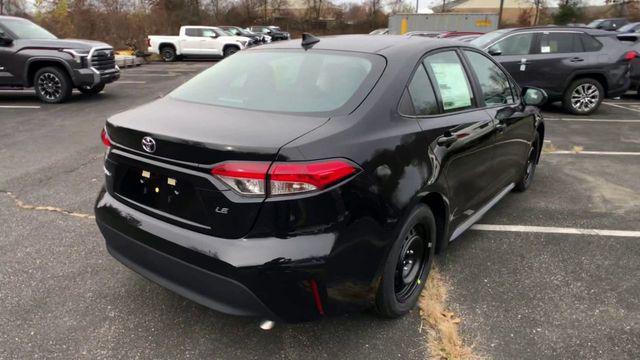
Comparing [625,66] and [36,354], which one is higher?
[625,66]

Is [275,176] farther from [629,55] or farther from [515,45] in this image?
[629,55]

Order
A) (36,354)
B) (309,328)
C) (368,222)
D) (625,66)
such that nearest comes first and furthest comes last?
(368,222) < (36,354) < (309,328) < (625,66)

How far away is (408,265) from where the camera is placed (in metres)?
2.95

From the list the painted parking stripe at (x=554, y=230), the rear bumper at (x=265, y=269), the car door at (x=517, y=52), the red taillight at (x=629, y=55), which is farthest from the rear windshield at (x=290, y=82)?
the red taillight at (x=629, y=55)

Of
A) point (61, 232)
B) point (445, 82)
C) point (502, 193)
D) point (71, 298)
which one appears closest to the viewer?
point (71, 298)

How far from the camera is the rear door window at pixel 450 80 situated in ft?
10.2

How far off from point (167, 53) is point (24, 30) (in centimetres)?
1488

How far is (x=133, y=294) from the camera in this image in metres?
3.05

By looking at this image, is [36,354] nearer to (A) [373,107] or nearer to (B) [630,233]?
(A) [373,107]

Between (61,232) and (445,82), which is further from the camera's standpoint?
(61,232)

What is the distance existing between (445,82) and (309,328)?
1.83m

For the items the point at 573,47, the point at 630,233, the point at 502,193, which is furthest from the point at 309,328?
the point at 573,47

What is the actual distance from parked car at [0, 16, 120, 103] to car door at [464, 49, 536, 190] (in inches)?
351


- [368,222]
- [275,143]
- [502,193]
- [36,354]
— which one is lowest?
[36,354]
